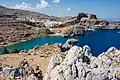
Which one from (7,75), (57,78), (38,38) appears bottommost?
(38,38)

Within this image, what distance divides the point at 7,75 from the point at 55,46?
48.4 meters

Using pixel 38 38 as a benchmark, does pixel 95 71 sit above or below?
above

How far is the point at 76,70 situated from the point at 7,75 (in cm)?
1571

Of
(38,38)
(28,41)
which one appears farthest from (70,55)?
(38,38)

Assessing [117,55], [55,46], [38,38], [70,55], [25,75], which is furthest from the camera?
[38,38]

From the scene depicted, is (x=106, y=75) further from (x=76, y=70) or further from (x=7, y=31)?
(x=7, y=31)

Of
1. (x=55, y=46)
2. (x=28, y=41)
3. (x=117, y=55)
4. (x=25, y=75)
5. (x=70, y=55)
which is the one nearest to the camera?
(x=70, y=55)

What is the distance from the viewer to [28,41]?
17838 centimetres

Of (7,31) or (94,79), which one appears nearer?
(94,79)

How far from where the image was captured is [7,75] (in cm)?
4081

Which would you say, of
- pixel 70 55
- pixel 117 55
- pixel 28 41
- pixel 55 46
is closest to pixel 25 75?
pixel 70 55

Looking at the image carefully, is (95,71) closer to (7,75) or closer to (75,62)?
(75,62)

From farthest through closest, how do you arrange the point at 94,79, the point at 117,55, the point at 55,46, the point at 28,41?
the point at 28,41 < the point at 55,46 < the point at 117,55 < the point at 94,79

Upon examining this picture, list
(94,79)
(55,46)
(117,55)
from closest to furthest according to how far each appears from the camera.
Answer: (94,79)
(117,55)
(55,46)
